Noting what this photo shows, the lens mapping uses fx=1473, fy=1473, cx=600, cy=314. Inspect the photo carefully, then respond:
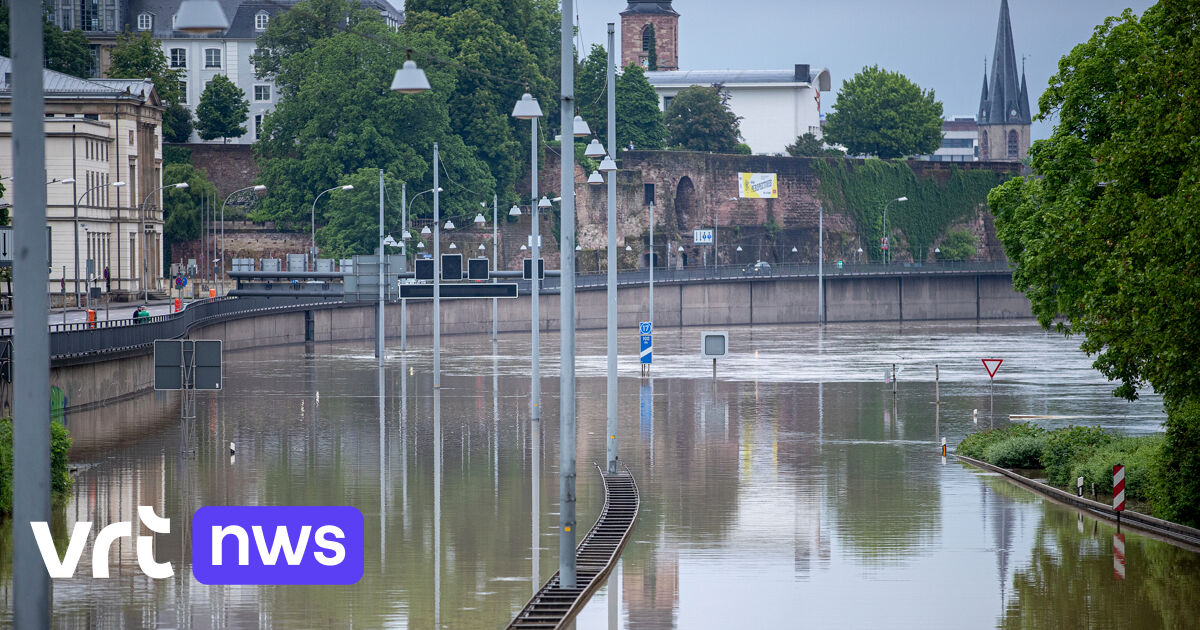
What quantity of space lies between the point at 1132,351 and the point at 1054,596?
672cm

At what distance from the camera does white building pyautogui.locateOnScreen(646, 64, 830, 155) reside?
176m

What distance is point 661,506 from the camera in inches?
1139

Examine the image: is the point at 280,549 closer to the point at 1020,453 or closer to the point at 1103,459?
the point at 1103,459

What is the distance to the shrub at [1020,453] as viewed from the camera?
3469cm

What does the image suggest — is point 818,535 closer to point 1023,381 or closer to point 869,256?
point 1023,381

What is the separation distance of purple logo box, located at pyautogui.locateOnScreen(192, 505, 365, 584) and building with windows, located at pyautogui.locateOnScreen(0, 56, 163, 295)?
64.6 metres

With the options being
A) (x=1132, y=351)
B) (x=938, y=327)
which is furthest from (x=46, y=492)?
(x=938, y=327)

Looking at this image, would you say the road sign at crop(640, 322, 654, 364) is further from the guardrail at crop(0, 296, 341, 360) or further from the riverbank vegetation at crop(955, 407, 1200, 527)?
the riverbank vegetation at crop(955, 407, 1200, 527)

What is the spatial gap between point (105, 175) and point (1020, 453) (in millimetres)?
71175

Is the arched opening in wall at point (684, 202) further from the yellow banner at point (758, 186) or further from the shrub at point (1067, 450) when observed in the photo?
the shrub at point (1067, 450)

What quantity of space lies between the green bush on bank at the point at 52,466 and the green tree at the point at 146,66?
94038mm

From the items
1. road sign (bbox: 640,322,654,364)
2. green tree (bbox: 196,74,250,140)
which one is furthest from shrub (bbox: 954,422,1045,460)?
green tree (bbox: 196,74,250,140)

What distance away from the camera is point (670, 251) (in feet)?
466

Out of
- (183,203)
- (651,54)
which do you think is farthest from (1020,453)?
(651,54)
